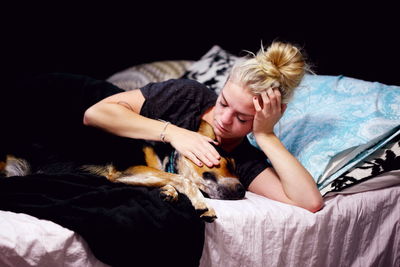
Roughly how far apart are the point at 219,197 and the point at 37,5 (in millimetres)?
1759

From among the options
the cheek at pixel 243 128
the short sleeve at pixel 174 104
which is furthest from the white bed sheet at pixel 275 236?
the short sleeve at pixel 174 104

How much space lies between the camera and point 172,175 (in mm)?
1223

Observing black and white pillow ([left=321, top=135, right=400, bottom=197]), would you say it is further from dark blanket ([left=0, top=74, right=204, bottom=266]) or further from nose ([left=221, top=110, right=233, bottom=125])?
dark blanket ([left=0, top=74, right=204, bottom=266])

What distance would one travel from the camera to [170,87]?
144cm

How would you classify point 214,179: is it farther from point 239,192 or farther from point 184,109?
point 184,109

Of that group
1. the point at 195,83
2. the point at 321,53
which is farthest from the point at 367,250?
the point at 321,53

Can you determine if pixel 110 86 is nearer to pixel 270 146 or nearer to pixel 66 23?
pixel 270 146

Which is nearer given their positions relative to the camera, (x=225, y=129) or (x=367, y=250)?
(x=225, y=129)

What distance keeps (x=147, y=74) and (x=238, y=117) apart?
1149 mm

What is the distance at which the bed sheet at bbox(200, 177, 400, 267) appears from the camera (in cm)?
115

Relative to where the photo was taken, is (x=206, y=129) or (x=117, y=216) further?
(x=206, y=129)

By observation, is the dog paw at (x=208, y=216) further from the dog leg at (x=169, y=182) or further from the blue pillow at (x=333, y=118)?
the blue pillow at (x=333, y=118)

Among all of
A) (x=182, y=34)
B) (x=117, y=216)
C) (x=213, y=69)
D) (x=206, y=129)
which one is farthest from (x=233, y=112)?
(x=182, y=34)

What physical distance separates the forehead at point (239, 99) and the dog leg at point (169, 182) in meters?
0.28
